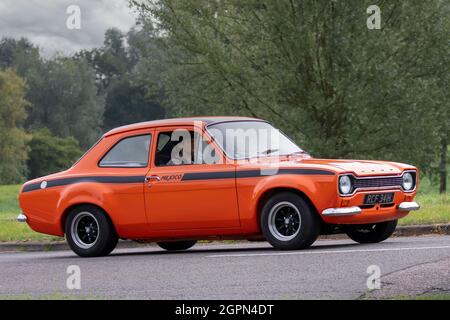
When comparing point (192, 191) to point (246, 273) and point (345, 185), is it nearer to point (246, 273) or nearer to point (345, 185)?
point (345, 185)

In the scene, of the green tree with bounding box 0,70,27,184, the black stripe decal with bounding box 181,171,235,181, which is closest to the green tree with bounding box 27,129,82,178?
the green tree with bounding box 0,70,27,184

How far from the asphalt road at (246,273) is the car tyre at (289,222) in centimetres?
16

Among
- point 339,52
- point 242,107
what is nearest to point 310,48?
point 339,52

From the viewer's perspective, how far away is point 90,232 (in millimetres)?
13320

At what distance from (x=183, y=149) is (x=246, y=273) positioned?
10.6 ft

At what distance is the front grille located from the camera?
39.3 ft

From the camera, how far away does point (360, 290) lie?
855 cm

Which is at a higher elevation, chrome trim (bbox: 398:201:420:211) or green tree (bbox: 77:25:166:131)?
green tree (bbox: 77:25:166:131)

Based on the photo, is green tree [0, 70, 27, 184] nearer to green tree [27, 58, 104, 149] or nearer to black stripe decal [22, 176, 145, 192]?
green tree [27, 58, 104, 149]

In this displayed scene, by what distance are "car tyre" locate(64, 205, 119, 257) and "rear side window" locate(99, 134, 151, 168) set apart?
2.23ft

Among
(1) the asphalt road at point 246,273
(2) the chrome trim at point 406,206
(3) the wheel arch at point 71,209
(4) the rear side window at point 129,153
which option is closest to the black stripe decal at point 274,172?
(1) the asphalt road at point 246,273

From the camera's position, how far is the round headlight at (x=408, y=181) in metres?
12.7

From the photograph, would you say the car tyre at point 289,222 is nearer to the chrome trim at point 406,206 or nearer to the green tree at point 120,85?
the chrome trim at point 406,206

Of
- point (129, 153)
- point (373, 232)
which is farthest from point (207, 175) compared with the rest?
point (373, 232)
